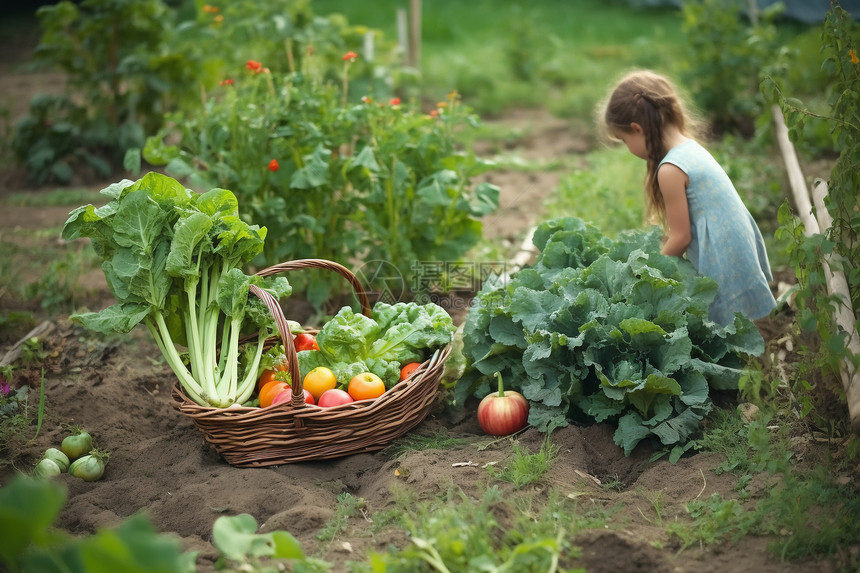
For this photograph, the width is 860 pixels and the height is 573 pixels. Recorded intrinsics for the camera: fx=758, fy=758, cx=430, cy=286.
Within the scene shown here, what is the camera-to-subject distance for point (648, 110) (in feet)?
12.3

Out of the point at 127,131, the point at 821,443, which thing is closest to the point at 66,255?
the point at 127,131

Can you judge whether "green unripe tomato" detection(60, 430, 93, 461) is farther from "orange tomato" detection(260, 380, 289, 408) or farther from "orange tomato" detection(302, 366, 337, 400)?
"orange tomato" detection(302, 366, 337, 400)

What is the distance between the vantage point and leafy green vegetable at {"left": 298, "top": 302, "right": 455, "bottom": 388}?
339 centimetres

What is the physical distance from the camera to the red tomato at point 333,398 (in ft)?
10.3

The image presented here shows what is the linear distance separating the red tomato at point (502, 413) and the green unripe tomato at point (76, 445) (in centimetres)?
169

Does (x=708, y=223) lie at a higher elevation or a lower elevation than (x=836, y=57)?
lower

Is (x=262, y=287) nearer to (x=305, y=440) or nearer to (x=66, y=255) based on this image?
(x=305, y=440)

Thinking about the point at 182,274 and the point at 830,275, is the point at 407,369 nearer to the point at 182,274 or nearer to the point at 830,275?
the point at 182,274

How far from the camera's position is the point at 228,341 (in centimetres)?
342

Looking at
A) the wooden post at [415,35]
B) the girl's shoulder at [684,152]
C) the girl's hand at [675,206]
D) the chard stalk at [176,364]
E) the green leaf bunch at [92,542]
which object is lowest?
the chard stalk at [176,364]

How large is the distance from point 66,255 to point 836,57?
482cm

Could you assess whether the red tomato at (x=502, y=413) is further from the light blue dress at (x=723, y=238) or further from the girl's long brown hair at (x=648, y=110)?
the girl's long brown hair at (x=648, y=110)

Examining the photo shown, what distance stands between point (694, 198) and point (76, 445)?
306 centimetres

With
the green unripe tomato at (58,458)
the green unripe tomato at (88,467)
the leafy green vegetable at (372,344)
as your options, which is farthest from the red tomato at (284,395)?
the green unripe tomato at (58,458)
